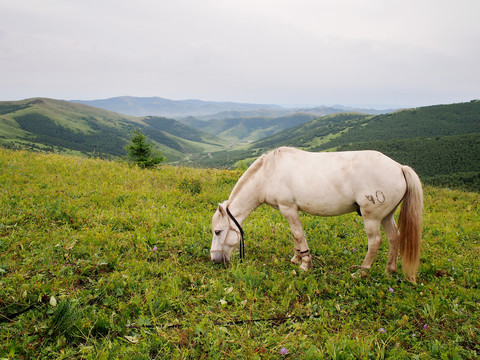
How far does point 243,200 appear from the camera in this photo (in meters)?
5.92

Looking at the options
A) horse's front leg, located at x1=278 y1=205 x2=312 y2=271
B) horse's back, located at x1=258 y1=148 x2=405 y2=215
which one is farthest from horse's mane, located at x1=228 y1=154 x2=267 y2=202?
horse's front leg, located at x1=278 y1=205 x2=312 y2=271

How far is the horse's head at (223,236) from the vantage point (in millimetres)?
5598

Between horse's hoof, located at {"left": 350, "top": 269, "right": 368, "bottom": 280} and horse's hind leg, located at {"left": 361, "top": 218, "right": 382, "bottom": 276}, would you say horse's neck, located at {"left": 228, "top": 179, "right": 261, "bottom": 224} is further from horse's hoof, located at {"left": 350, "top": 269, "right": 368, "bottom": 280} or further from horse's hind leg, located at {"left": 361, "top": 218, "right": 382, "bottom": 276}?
horse's hoof, located at {"left": 350, "top": 269, "right": 368, "bottom": 280}

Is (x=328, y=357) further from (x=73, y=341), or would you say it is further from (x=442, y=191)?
(x=442, y=191)

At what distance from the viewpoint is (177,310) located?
4.14 meters

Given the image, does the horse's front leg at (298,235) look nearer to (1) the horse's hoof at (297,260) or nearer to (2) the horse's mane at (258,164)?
(1) the horse's hoof at (297,260)

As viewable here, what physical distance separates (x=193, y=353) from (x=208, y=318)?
715mm

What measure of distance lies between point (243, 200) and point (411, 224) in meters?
3.42

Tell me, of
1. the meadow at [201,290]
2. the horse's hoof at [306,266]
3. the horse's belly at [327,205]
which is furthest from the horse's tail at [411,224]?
the horse's hoof at [306,266]

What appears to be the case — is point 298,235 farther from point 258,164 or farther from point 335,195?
point 258,164

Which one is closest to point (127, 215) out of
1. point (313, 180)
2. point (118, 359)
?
point (118, 359)

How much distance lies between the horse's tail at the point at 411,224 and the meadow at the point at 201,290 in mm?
402

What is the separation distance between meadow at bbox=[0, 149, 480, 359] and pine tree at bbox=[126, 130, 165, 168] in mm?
5585

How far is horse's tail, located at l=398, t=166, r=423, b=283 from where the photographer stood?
476 centimetres
